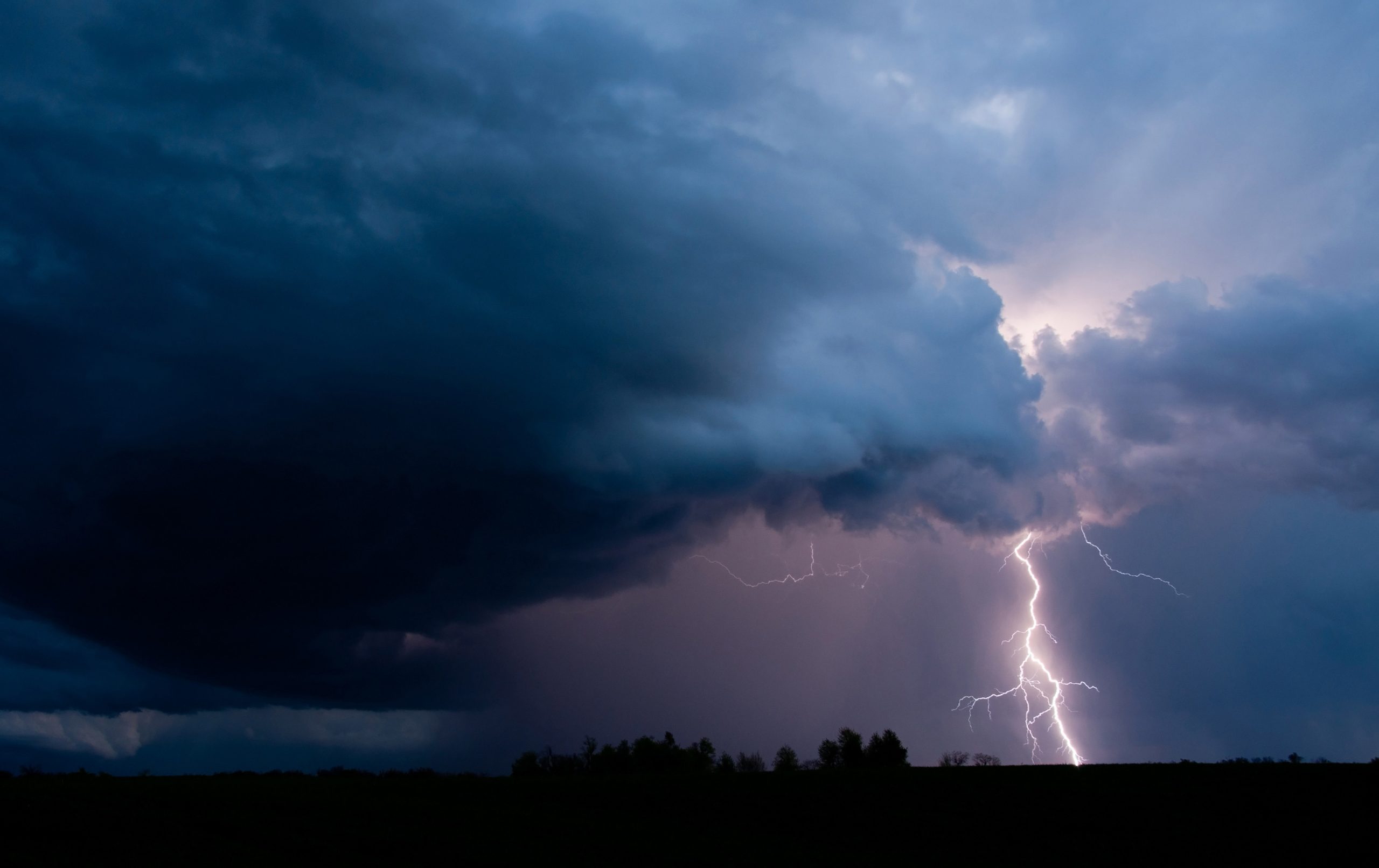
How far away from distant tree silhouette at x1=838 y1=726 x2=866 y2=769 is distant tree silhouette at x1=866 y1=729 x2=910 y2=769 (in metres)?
0.86

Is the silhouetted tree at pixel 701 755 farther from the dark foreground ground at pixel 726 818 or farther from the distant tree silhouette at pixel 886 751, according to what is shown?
the dark foreground ground at pixel 726 818

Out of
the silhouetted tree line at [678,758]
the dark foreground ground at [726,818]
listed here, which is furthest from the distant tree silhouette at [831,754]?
the dark foreground ground at [726,818]

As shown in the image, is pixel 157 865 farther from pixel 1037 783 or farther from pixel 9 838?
pixel 1037 783

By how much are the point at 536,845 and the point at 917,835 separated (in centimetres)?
1613

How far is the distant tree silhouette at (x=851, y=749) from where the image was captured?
108 meters

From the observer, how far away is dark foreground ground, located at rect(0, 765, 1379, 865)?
32.2 m

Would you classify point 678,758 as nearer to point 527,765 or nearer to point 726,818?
point 527,765

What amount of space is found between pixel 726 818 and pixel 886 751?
236 feet


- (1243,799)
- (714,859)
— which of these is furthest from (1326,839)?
(714,859)

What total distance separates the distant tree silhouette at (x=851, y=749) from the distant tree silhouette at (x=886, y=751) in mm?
863

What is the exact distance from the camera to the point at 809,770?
186 ft

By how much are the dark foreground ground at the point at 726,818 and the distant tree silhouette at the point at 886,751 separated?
2297 inches

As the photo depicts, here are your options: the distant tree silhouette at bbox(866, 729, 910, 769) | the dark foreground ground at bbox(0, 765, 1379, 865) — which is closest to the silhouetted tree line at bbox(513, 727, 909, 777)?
the distant tree silhouette at bbox(866, 729, 910, 769)

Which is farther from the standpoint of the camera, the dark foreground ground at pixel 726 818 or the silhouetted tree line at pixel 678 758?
the silhouetted tree line at pixel 678 758
